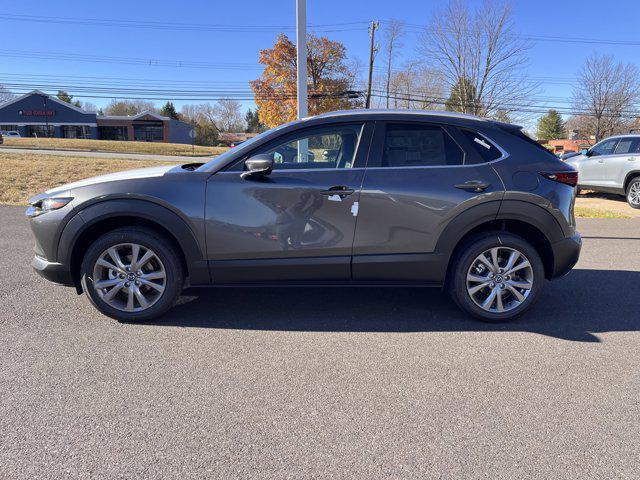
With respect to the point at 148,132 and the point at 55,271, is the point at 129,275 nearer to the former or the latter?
the point at 55,271

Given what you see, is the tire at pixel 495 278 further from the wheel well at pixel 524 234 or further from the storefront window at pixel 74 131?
the storefront window at pixel 74 131

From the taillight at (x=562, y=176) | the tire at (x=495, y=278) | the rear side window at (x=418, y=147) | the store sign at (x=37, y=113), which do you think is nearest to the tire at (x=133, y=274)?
the rear side window at (x=418, y=147)

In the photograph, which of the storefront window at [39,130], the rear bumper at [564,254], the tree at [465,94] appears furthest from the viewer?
the storefront window at [39,130]

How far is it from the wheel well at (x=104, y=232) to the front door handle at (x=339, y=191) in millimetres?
1331

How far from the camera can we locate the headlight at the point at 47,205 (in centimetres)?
386

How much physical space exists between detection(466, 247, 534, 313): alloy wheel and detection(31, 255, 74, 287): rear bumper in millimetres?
3391

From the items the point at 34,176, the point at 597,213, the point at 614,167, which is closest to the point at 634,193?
the point at 614,167

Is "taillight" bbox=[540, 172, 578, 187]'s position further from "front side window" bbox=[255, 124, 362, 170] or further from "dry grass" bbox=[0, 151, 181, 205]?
"dry grass" bbox=[0, 151, 181, 205]

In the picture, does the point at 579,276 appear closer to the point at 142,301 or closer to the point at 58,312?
the point at 142,301

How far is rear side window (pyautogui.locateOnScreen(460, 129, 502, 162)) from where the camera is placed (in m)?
3.98

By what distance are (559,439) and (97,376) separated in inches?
112

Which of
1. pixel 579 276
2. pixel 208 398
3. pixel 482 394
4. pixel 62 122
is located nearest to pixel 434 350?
pixel 482 394

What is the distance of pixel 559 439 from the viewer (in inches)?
98.7

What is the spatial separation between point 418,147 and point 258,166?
139 centimetres
